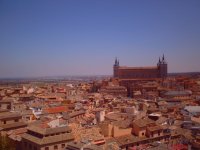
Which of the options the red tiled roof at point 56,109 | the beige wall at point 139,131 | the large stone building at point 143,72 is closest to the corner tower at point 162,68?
the large stone building at point 143,72

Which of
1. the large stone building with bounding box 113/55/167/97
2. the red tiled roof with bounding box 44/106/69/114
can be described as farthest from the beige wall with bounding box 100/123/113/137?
the large stone building with bounding box 113/55/167/97

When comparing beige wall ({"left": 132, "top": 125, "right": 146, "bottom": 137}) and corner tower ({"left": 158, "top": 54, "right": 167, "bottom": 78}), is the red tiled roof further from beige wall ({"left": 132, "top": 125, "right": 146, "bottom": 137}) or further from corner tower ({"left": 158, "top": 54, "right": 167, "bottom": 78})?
corner tower ({"left": 158, "top": 54, "right": 167, "bottom": 78})

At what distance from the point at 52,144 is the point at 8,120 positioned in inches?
172

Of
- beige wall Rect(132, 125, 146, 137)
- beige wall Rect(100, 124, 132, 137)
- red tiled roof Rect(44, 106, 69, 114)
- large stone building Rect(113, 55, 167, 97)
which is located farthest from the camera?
large stone building Rect(113, 55, 167, 97)

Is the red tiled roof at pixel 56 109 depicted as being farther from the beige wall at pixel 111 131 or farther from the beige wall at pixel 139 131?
the beige wall at pixel 139 131

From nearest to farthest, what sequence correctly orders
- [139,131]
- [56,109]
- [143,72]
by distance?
1. [139,131]
2. [56,109]
3. [143,72]

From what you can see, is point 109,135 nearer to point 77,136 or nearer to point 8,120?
point 77,136

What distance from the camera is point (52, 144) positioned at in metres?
12.0

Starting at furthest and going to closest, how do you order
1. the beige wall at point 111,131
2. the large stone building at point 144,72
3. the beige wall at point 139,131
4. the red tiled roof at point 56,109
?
the large stone building at point 144,72
the red tiled roof at point 56,109
the beige wall at point 139,131
the beige wall at point 111,131

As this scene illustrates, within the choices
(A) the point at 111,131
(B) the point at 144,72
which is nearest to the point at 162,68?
(B) the point at 144,72

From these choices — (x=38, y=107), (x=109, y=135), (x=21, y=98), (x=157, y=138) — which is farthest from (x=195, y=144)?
(x=21, y=98)

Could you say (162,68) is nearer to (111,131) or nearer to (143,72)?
(143,72)

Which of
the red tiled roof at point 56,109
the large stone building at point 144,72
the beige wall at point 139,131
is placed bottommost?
the beige wall at point 139,131

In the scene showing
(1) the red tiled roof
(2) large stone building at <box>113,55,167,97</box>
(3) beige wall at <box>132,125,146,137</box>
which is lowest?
(3) beige wall at <box>132,125,146,137</box>
